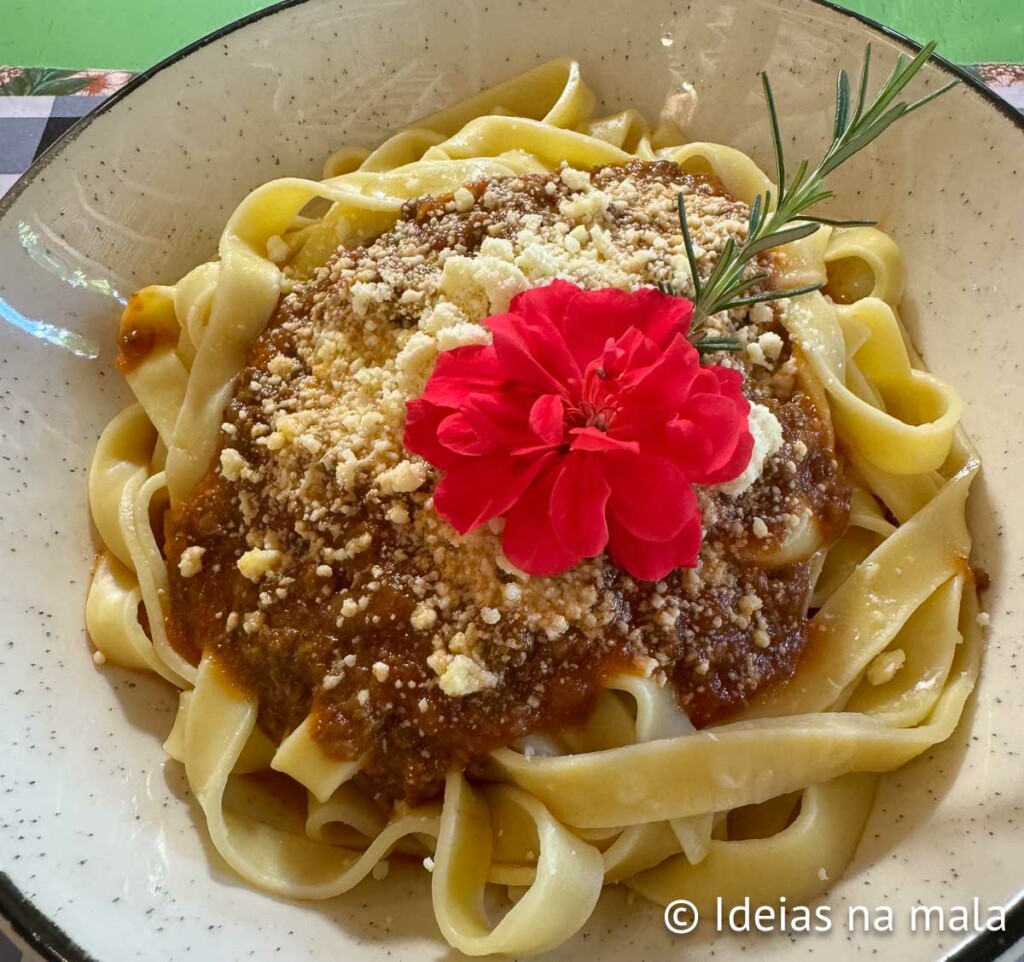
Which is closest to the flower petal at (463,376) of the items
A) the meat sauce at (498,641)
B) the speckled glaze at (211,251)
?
the meat sauce at (498,641)

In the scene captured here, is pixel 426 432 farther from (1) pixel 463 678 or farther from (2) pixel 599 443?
(1) pixel 463 678

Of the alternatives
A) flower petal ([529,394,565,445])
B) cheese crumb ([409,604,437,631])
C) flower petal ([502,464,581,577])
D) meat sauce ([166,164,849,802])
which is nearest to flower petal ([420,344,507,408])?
flower petal ([529,394,565,445])

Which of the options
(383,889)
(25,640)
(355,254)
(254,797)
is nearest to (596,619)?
(383,889)

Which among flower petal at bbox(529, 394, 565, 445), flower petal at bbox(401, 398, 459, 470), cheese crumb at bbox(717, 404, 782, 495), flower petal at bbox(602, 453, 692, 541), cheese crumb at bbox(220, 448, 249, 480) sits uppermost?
flower petal at bbox(529, 394, 565, 445)

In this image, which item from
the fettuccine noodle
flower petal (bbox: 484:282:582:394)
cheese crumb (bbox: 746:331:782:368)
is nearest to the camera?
flower petal (bbox: 484:282:582:394)

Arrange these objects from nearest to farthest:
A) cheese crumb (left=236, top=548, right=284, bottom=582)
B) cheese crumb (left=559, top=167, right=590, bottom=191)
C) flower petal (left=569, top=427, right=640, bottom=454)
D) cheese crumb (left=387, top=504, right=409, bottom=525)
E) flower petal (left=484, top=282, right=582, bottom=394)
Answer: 1. flower petal (left=569, top=427, right=640, bottom=454)
2. flower petal (left=484, top=282, right=582, bottom=394)
3. cheese crumb (left=387, top=504, right=409, bottom=525)
4. cheese crumb (left=236, top=548, right=284, bottom=582)
5. cheese crumb (left=559, top=167, right=590, bottom=191)

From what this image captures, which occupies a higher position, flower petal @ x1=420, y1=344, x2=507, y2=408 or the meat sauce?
flower petal @ x1=420, y1=344, x2=507, y2=408

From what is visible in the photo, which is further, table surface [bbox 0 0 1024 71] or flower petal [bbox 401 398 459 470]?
table surface [bbox 0 0 1024 71]

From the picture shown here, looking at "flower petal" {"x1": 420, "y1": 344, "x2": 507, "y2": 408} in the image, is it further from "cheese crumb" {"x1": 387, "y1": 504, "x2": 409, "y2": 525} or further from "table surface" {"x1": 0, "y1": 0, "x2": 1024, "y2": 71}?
"table surface" {"x1": 0, "y1": 0, "x2": 1024, "y2": 71}

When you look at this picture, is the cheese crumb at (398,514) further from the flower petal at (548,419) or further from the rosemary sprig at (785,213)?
the rosemary sprig at (785,213)
